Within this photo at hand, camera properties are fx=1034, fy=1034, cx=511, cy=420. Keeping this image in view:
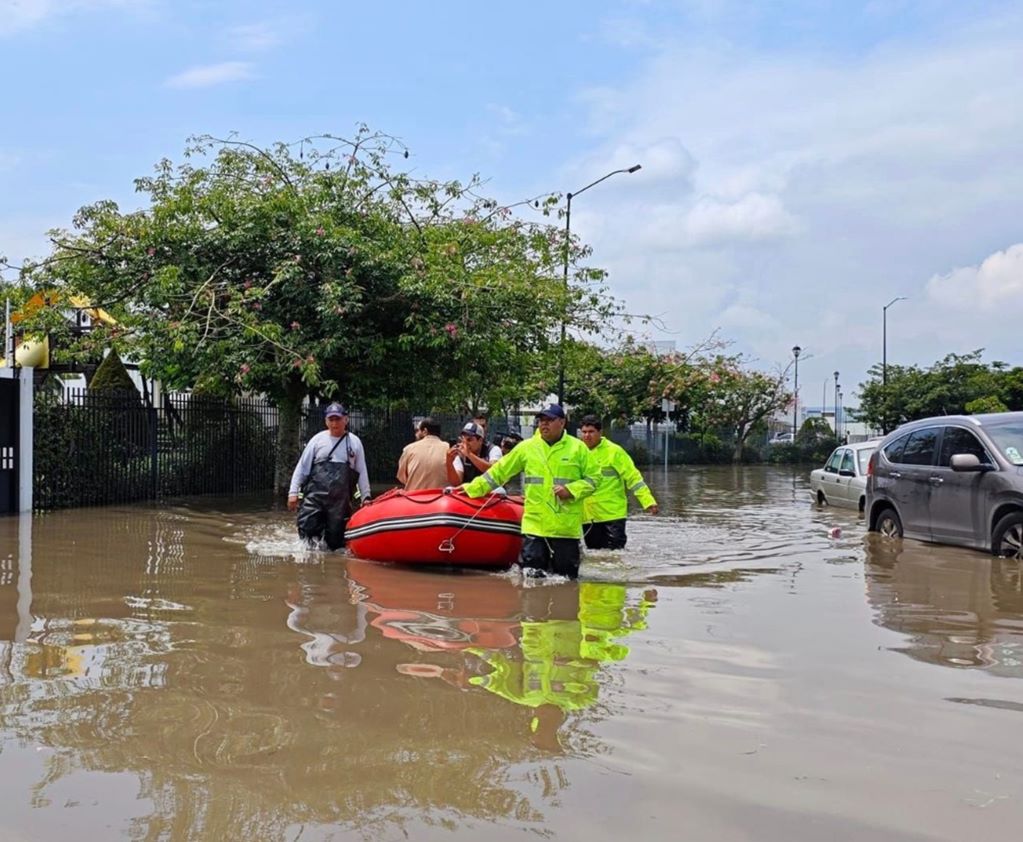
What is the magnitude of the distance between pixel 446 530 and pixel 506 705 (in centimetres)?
452

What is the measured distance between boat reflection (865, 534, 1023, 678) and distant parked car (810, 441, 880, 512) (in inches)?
229

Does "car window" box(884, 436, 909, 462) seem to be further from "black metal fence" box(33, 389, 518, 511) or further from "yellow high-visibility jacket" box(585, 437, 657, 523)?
"black metal fence" box(33, 389, 518, 511)

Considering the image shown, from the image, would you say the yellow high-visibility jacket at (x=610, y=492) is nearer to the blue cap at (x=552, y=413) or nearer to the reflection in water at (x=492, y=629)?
the reflection in water at (x=492, y=629)

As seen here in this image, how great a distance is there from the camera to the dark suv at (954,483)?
10.2 m

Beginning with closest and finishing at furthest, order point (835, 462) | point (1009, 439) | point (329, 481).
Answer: point (1009, 439) → point (329, 481) → point (835, 462)

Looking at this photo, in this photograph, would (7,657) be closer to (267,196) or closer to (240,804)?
(240,804)

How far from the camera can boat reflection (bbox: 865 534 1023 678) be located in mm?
6402

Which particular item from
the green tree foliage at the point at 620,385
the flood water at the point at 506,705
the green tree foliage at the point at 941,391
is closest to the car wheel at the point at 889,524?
the flood water at the point at 506,705

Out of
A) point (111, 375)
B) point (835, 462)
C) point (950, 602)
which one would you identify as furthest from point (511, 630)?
Answer: point (111, 375)

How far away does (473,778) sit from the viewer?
4.17 m

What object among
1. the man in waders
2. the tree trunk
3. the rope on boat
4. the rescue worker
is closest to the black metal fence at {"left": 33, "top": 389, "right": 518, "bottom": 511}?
the tree trunk

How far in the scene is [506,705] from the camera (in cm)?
514

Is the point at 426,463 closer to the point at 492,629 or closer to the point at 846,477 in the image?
the point at 492,629

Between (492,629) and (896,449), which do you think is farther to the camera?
(896,449)
